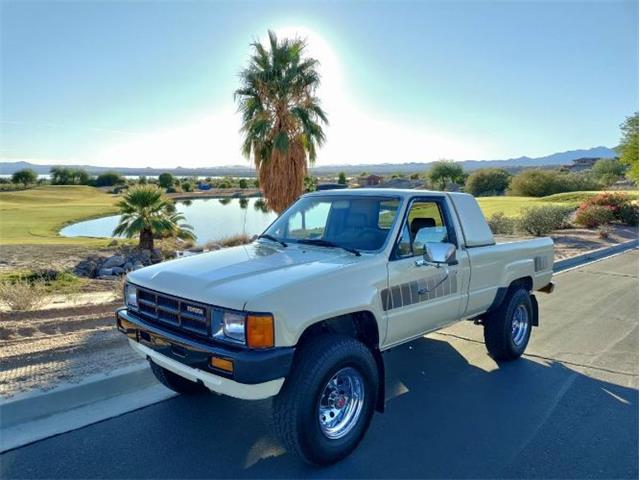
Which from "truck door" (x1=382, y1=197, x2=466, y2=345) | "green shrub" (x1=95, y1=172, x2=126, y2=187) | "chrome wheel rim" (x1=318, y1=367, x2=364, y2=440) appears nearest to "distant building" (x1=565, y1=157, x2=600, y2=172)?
"green shrub" (x1=95, y1=172, x2=126, y2=187)

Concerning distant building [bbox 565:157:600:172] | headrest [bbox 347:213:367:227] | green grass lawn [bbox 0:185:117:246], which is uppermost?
distant building [bbox 565:157:600:172]

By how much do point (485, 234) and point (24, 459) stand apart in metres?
4.47

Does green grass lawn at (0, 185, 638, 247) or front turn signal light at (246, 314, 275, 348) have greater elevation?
front turn signal light at (246, 314, 275, 348)

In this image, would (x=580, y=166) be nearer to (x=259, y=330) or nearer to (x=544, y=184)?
(x=544, y=184)

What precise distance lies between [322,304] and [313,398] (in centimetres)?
61

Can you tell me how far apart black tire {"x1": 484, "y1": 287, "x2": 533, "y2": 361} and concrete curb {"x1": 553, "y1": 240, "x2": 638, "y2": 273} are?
20.1 feet

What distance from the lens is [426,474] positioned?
125 inches

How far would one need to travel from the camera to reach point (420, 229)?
431cm

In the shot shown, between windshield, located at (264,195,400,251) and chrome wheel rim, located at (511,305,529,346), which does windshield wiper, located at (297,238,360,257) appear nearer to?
windshield, located at (264,195,400,251)

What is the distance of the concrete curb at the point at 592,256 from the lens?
11.3m

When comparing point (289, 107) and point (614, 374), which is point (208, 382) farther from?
point (289, 107)

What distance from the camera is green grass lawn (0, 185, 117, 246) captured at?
26.6 meters

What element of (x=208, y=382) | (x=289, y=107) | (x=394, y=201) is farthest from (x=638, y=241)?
(x=208, y=382)

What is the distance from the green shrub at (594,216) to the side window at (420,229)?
17134mm
